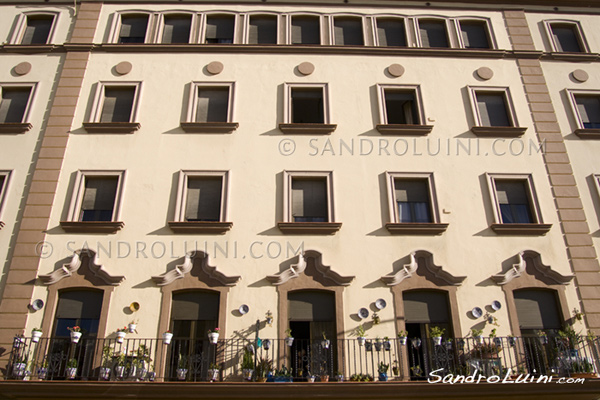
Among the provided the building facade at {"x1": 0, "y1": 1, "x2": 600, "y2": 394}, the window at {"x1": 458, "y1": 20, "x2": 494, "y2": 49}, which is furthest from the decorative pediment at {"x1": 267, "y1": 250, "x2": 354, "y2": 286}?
the window at {"x1": 458, "y1": 20, "x2": 494, "y2": 49}

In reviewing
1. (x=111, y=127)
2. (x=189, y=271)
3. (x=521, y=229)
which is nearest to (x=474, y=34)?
(x=521, y=229)

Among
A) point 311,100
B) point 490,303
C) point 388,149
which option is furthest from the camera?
point 311,100

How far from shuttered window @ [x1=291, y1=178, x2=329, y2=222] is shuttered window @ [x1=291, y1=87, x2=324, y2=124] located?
104 inches

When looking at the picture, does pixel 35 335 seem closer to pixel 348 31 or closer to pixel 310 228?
pixel 310 228

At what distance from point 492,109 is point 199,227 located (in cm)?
1005

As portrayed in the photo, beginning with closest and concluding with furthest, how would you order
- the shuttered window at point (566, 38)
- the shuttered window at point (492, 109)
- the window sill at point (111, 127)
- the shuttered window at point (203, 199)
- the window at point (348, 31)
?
the shuttered window at point (203, 199), the window sill at point (111, 127), the shuttered window at point (492, 109), the window at point (348, 31), the shuttered window at point (566, 38)

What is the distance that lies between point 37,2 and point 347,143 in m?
12.5

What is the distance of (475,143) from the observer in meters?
16.7

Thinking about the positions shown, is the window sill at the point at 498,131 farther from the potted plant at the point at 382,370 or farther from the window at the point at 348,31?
the potted plant at the point at 382,370

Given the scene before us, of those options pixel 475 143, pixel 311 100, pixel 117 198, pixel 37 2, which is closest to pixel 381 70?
pixel 311 100

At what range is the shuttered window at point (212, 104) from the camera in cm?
1719

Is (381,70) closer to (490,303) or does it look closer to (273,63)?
(273,63)

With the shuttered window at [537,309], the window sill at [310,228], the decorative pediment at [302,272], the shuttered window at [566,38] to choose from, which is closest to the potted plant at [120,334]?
the decorative pediment at [302,272]

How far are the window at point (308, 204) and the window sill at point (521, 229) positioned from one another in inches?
172
